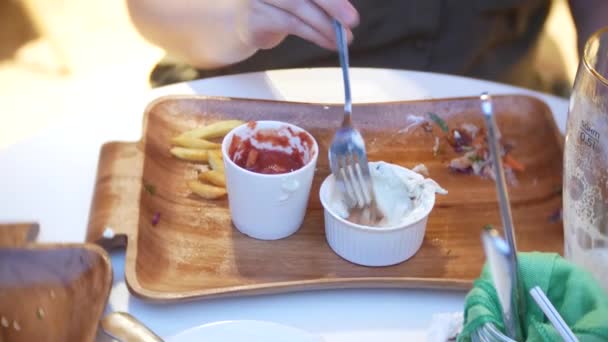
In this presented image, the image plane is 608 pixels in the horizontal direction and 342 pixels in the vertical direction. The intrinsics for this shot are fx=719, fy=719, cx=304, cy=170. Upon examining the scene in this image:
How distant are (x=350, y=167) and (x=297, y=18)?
0.24 m

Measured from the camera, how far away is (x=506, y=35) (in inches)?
58.9

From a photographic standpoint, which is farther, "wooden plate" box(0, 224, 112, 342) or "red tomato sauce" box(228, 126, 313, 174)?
"red tomato sauce" box(228, 126, 313, 174)

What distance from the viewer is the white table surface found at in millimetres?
830

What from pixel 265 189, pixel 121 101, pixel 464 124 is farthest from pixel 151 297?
pixel 464 124

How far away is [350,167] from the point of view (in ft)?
3.11

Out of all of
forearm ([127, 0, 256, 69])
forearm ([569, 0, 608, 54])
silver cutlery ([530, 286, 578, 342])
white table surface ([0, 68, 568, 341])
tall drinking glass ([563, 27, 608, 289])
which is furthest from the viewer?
forearm ([569, 0, 608, 54])

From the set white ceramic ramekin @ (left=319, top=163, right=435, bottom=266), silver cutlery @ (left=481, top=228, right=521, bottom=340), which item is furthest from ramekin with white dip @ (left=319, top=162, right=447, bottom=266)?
silver cutlery @ (left=481, top=228, right=521, bottom=340)

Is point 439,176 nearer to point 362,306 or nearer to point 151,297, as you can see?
point 362,306

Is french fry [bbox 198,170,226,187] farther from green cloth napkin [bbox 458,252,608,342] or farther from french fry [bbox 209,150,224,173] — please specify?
green cloth napkin [bbox 458,252,608,342]

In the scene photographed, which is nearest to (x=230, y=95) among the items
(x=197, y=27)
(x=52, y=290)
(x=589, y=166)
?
(x=197, y=27)

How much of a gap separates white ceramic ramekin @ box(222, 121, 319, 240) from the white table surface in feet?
0.35

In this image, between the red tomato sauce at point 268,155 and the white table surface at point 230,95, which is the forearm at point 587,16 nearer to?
the white table surface at point 230,95

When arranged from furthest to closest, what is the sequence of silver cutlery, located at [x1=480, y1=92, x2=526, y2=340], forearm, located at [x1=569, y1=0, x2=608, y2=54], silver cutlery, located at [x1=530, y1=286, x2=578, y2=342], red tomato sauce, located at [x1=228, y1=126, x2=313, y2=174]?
forearm, located at [x1=569, y1=0, x2=608, y2=54]
red tomato sauce, located at [x1=228, y1=126, x2=313, y2=174]
silver cutlery, located at [x1=530, y1=286, x2=578, y2=342]
silver cutlery, located at [x1=480, y1=92, x2=526, y2=340]

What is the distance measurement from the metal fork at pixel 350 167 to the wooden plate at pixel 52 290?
1.05 feet
